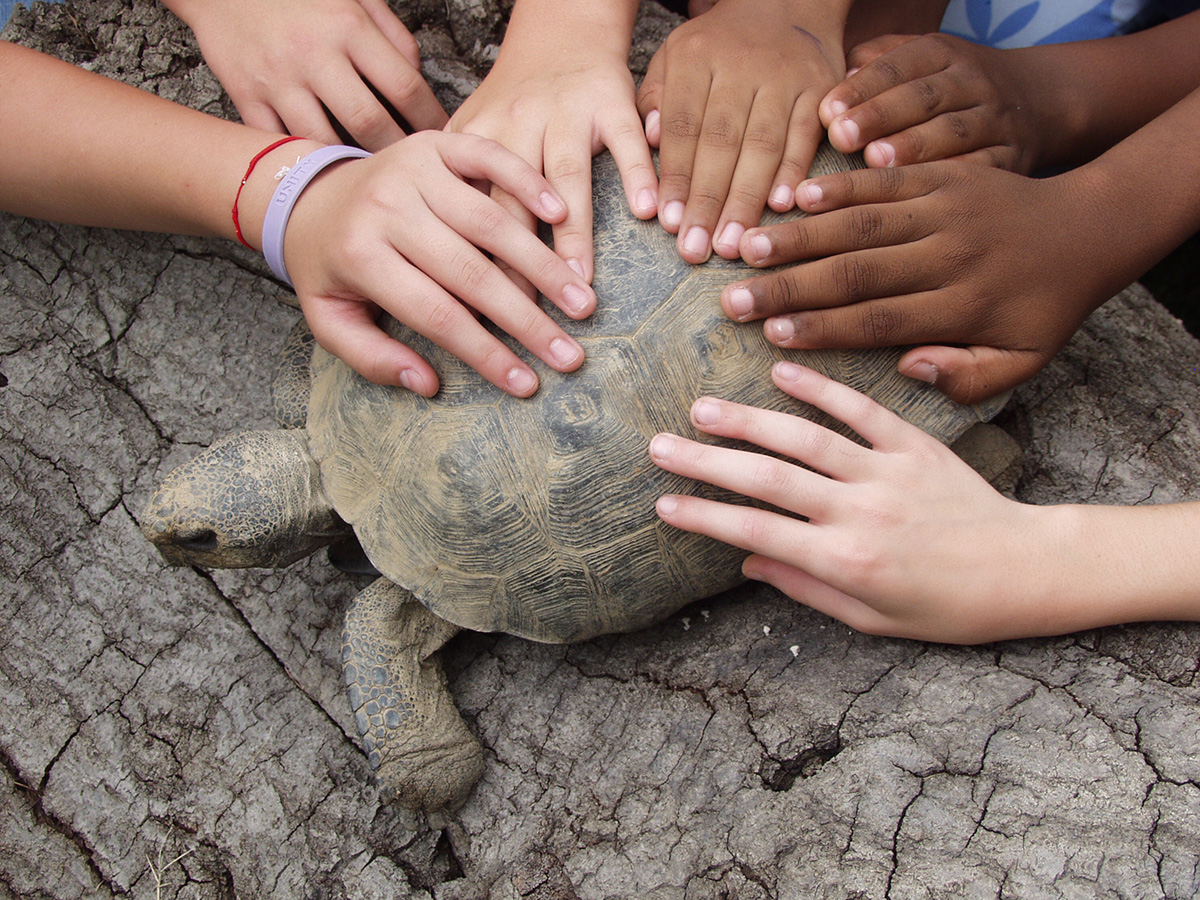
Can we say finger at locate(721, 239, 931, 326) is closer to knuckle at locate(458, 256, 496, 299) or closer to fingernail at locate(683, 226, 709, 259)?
fingernail at locate(683, 226, 709, 259)

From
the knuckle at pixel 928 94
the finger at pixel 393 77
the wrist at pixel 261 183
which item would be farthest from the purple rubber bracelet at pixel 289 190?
the knuckle at pixel 928 94

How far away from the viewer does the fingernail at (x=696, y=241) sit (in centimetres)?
107

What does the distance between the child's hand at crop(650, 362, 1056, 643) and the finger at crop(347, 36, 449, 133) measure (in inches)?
35.4

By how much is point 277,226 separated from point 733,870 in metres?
1.26

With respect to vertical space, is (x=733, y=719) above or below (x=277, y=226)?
below

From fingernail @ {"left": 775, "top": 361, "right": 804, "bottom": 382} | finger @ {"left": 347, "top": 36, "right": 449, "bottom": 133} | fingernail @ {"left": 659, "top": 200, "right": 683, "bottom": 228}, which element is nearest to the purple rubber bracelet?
finger @ {"left": 347, "top": 36, "right": 449, "bottom": 133}

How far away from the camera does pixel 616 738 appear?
130 centimetres

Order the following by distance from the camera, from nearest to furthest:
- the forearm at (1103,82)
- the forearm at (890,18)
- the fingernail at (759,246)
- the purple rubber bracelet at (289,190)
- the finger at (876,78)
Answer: the fingernail at (759,246) → the finger at (876,78) → the purple rubber bracelet at (289,190) → the forearm at (1103,82) → the forearm at (890,18)

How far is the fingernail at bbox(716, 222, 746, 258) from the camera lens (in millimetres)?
1062

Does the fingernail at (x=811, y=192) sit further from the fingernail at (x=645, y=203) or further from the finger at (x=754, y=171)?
the fingernail at (x=645, y=203)

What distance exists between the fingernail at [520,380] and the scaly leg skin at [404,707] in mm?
521

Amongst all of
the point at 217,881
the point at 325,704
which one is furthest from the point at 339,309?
the point at 217,881

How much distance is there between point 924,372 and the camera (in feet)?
3.78

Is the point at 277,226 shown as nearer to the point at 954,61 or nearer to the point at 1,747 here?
the point at 1,747
